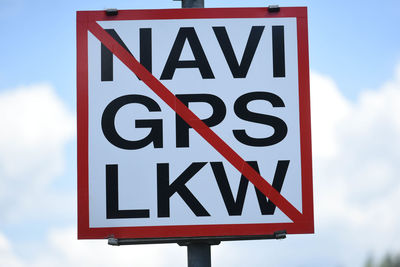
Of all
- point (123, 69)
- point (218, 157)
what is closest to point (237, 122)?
point (218, 157)

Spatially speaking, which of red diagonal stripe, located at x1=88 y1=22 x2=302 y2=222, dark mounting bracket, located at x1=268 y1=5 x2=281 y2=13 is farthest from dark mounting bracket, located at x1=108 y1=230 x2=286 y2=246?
dark mounting bracket, located at x1=268 y1=5 x2=281 y2=13

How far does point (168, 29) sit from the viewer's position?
3.35 meters

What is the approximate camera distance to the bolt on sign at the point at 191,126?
10.5 ft

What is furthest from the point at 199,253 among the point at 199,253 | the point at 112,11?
the point at 112,11

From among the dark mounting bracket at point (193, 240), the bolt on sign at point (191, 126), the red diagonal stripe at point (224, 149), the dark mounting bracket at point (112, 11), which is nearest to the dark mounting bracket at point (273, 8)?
the bolt on sign at point (191, 126)

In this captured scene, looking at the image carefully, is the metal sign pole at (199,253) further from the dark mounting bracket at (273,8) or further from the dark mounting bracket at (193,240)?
the dark mounting bracket at (273,8)

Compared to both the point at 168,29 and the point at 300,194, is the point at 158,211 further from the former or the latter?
the point at 168,29

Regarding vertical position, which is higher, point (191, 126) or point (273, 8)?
point (273, 8)

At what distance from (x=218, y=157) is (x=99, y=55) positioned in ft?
2.70

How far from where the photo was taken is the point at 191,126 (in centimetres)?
324

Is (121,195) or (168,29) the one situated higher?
(168,29)

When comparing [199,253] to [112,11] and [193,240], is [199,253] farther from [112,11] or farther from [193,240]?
[112,11]

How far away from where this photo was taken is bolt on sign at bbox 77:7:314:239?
3.21m

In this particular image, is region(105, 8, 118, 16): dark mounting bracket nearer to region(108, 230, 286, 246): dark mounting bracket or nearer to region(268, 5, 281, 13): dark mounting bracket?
region(268, 5, 281, 13): dark mounting bracket
